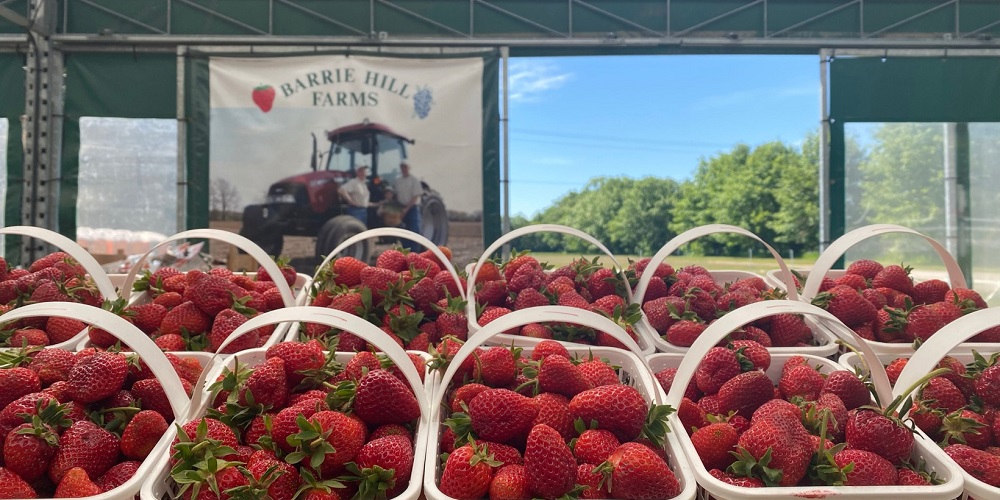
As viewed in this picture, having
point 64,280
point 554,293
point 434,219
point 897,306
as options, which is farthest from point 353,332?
point 434,219

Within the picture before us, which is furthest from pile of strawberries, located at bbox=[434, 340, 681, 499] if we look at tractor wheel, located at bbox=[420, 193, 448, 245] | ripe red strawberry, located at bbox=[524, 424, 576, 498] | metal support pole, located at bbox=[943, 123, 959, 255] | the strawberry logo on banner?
metal support pole, located at bbox=[943, 123, 959, 255]

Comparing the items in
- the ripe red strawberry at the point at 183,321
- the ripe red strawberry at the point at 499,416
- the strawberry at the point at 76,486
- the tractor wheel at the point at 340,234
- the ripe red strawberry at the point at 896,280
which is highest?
the tractor wheel at the point at 340,234

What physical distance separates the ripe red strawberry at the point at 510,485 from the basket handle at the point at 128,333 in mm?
619

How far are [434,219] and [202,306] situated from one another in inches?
115

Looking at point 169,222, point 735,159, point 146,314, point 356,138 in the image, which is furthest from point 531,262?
point 735,159

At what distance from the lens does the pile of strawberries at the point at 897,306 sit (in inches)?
71.7

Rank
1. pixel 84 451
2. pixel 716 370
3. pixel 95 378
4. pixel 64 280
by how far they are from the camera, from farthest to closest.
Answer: pixel 64 280 < pixel 716 370 < pixel 95 378 < pixel 84 451

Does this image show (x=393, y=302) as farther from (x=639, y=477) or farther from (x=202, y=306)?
(x=639, y=477)

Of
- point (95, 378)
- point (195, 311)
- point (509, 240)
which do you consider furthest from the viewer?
point (509, 240)

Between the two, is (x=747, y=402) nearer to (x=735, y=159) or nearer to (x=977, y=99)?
(x=977, y=99)

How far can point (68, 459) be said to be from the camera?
1159 millimetres

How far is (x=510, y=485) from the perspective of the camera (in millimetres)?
1071

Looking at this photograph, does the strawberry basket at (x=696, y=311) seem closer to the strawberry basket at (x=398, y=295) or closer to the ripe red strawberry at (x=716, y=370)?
the ripe red strawberry at (x=716, y=370)

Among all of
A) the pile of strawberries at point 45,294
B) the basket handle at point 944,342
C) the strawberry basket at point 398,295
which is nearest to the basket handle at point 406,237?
the strawberry basket at point 398,295
